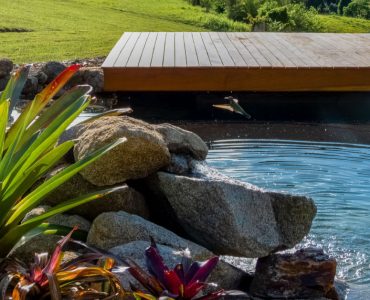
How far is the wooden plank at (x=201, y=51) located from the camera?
969 cm

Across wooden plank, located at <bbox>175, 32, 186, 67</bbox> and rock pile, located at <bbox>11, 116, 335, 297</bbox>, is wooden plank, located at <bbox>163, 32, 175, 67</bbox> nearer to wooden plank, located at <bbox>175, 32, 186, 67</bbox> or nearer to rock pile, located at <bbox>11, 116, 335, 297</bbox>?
wooden plank, located at <bbox>175, 32, 186, 67</bbox>

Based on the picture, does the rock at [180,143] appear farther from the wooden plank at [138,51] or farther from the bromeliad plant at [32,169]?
the wooden plank at [138,51]

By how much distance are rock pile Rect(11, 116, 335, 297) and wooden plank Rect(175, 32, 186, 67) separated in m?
Result: 4.84

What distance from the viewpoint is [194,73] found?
9.29 meters

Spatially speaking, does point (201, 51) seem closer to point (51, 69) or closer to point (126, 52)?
point (126, 52)

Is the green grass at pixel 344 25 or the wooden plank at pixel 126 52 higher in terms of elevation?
the wooden plank at pixel 126 52

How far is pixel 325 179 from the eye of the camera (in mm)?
6988

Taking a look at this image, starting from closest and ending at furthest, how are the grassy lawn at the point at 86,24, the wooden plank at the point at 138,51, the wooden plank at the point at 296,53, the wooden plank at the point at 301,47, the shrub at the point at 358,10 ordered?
the wooden plank at the point at 138,51 → the wooden plank at the point at 296,53 → the wooden plank at the point at 301,47 → the grassy lawn at the point at 86,24 → the shrub at the point at 358,10

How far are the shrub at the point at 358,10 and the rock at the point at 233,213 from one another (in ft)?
125

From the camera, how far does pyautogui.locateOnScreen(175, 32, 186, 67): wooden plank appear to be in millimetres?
9578

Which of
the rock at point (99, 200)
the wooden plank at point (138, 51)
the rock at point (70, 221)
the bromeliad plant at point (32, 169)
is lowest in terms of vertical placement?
the wooden plank at point (138, 51)

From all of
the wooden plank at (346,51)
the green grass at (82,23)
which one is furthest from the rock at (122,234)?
the green grass at (82,23)

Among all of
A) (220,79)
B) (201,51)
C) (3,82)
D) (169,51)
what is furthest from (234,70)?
(3,82)

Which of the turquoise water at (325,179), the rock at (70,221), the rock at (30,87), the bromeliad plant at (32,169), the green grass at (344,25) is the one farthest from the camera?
the green grass at (344,25)
